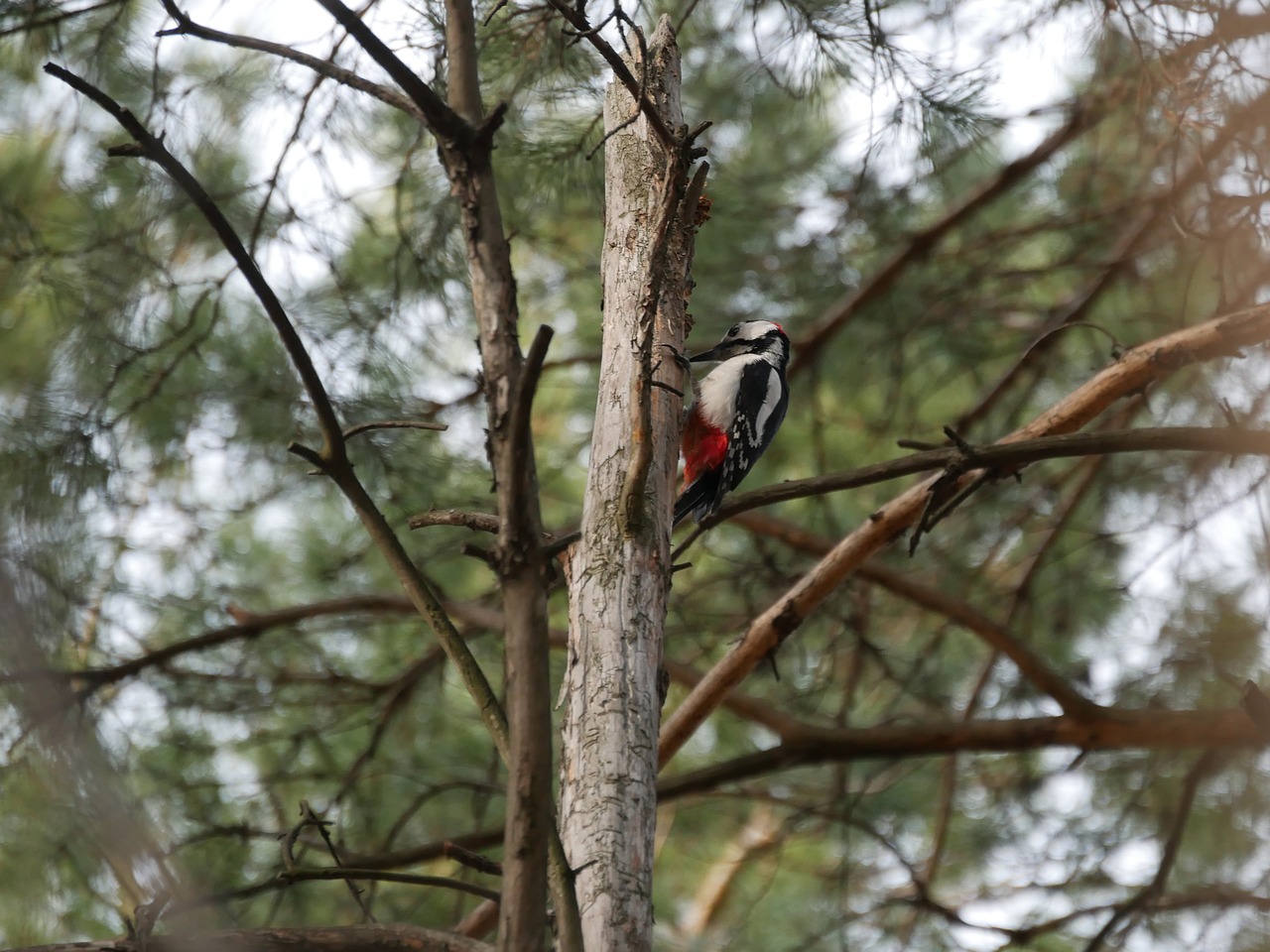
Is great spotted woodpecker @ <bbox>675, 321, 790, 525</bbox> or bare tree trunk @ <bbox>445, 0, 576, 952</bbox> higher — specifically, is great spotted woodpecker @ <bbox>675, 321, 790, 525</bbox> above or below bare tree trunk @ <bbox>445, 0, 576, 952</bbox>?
above

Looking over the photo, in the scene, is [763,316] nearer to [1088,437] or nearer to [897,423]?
[897,423]

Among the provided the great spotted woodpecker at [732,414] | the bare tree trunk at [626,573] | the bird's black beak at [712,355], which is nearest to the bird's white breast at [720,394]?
the great spotted woodpecker at [732,414]

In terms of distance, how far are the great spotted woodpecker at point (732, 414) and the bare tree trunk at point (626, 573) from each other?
1.17m

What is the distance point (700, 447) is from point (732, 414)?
16 cm

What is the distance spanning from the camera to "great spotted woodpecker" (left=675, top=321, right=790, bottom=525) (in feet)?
12.8

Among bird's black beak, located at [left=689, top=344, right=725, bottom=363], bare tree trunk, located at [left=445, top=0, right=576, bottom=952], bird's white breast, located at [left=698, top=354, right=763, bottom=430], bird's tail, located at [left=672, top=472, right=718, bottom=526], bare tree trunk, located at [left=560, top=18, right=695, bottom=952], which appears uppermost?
bird's black beak, located at [left=689, top=344, right=725, bottom=363]

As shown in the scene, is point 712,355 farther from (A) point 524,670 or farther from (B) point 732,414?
(A) point 524,670

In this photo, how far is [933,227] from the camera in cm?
480

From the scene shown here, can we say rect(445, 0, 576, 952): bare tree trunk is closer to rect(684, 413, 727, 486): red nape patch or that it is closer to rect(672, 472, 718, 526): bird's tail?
rect(672, 472, 718, 526): bird's tail

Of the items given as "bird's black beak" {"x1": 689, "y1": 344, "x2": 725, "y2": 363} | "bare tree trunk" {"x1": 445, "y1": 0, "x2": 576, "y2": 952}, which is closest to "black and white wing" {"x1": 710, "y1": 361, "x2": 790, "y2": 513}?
"bird's black beak" {"x1": 689, "y1": 344, "x2": 725, "y2": 363}

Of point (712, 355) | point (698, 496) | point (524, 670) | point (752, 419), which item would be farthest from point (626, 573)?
point (712, 355)

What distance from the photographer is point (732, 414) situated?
13.4 feet

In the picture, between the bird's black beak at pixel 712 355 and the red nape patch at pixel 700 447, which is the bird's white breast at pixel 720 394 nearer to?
the red nape patch at pixel 700 447

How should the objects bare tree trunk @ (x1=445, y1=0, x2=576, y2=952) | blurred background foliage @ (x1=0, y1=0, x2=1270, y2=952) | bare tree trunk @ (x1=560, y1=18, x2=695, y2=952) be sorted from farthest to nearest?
blurred background foliage @ (x1=0, y1=0, x2=1270, y2=952) < bare tree trunk @ (x1=560, y1=18, x2=695, y2=952) < bare tree trunk @ (x1=445, y1=0, x2=576, y2=952)
